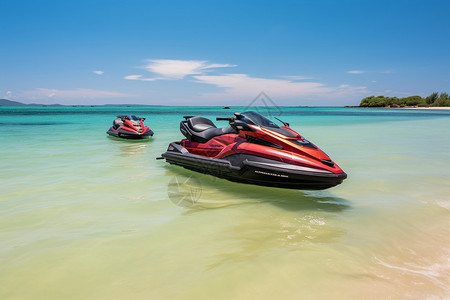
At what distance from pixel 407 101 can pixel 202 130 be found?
129 m

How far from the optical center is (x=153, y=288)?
201 cm

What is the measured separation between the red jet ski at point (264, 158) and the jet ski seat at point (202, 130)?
0.03m

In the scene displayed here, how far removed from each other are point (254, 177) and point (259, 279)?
1.88 metres

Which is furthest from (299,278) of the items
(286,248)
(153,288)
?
(153,288)

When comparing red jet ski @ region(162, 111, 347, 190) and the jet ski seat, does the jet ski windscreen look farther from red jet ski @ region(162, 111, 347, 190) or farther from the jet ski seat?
the jet ski seat

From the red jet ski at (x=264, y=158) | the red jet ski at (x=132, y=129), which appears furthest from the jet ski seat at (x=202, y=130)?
the red jet ski at (x=132, y=129)

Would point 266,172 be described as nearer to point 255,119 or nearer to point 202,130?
point 255,119

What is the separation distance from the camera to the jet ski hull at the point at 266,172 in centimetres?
341

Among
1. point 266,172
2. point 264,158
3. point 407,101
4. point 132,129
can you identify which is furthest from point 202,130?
point 407,101

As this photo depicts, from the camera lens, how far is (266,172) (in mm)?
3703

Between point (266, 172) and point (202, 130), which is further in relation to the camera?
point (202, 130)

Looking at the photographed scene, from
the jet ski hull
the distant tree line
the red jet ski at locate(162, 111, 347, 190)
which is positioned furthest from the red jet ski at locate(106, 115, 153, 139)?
the distant tree line

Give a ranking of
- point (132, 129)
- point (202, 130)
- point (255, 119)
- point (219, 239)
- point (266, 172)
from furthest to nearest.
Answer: point (132, 129) < point (202, 130) < point (255, 119) < point (266, 172) < point (219, 239)

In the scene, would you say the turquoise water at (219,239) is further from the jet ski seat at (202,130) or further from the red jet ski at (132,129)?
the red jet ski at (132,129)
